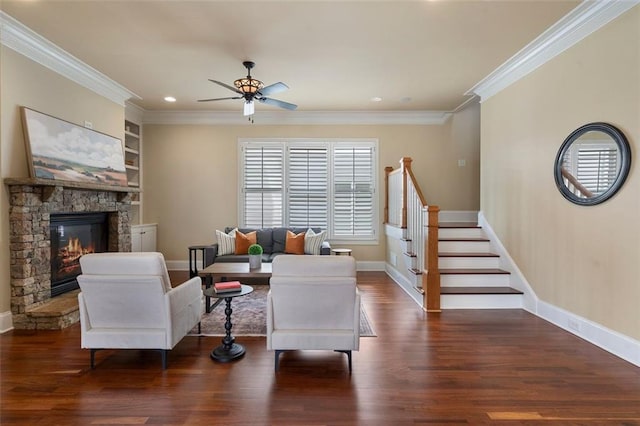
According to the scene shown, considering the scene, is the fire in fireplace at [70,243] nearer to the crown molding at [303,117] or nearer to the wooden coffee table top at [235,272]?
the wooden coffee table top at [235,272]

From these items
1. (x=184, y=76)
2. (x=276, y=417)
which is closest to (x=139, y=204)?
(x=184, y=76)

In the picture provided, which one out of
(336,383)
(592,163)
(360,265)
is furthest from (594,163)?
(360,265)

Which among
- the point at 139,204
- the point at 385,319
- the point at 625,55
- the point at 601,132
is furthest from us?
the point at 139,204

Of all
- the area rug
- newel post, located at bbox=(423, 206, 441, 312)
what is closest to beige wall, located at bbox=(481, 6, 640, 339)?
newel post, located at bbox=(423, 206, 441, 312)

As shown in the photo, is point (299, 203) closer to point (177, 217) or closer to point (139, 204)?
Result: point (177, 217)

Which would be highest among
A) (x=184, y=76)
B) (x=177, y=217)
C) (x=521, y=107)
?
(x=184, y=76)

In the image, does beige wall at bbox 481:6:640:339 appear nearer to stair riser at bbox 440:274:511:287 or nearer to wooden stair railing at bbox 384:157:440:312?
stair riser at bbox 440:274:511:287

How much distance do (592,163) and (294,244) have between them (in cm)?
412

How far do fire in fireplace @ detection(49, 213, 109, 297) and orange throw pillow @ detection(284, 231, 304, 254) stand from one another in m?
2.91

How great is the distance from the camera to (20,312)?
11.6ft

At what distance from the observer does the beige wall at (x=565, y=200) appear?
284 cm

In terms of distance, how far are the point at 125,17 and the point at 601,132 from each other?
4.67 m

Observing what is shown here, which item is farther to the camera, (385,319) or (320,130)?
(320,130)

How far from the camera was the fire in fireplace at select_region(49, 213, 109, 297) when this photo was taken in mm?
4168
